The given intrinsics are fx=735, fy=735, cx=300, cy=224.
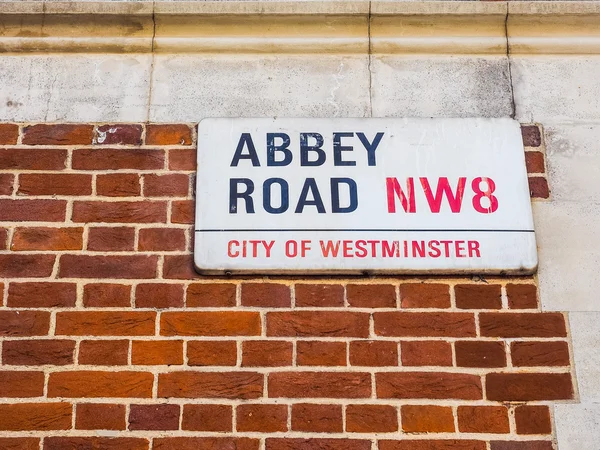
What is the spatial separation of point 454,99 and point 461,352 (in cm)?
91

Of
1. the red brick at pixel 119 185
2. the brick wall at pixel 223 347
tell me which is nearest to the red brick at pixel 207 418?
the brick wall at pixel 223 347

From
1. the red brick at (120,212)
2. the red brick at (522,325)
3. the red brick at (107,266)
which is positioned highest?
the red brick at (120,212)

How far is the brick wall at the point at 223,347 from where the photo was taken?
2154 millimetres

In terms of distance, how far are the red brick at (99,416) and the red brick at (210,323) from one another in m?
0.26

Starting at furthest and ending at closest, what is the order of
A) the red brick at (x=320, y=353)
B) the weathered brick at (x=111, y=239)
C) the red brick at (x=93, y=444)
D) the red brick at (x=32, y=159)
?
the red brick at (x=32, y=159) < the weathered brick at (x=111, y=239) < the red brick at (x=320, y=353) < the red brick at (x=93, y=444)

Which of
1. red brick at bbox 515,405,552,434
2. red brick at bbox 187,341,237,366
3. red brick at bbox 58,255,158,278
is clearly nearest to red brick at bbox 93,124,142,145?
red brick at bbox 58,255,158,278

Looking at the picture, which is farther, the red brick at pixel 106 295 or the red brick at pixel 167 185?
the red brick at pixel 167 185

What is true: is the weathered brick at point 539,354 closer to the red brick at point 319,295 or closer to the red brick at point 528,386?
the red brick at point 528,386

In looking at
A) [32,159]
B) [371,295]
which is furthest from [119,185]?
[371,295]

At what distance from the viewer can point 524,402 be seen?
7.20 ft

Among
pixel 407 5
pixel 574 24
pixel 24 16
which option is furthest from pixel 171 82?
pixel 574 24

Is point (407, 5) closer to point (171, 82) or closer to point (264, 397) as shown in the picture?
point (171, 82)

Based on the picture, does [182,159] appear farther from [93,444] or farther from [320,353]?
[93,444]

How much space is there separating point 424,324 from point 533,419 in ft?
1.37
